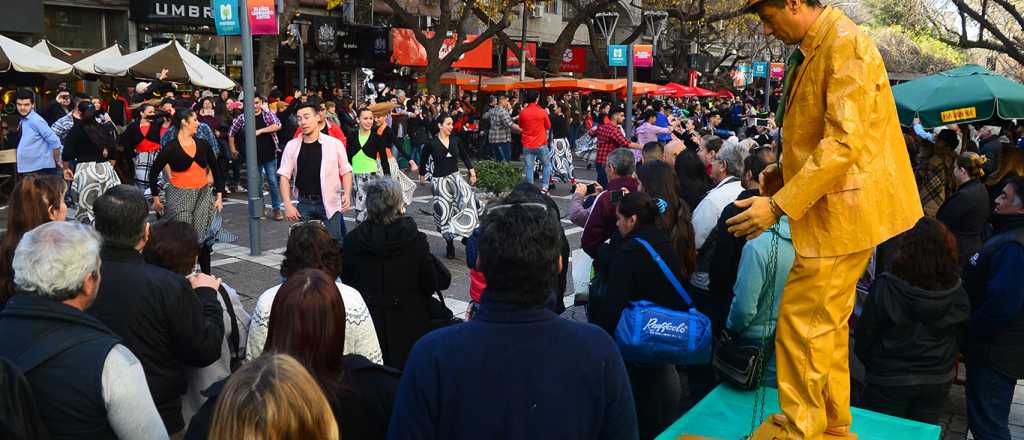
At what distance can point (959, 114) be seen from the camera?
29.2 ft

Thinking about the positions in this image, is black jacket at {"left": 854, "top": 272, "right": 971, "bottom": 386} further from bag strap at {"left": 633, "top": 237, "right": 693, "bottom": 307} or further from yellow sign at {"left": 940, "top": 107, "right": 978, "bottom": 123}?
yellow sign at {"left": 940, "top": 107, "right": 978, "bottom": 123}

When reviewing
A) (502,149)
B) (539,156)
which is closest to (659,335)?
(539,156)

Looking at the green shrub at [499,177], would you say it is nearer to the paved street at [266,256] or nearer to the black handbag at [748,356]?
the paved street at [266,256]

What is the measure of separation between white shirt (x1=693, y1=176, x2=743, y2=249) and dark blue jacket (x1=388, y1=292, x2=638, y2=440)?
3676 mm

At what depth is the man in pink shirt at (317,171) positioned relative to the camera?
8703 mm

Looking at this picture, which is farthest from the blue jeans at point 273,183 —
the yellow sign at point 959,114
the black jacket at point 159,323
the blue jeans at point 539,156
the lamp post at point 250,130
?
the black jacket at point 159,323

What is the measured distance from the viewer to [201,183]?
8852mm

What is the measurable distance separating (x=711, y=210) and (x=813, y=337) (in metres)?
2.74

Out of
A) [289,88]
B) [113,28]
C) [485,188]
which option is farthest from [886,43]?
[485,188]

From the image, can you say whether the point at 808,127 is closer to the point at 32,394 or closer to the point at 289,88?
the point at 32,394

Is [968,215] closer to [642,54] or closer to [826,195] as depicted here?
[826,195]

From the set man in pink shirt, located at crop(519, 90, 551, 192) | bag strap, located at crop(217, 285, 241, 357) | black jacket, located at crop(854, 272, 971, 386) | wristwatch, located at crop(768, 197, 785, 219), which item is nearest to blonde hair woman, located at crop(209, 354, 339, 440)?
wristwatch, located at crop(768, 197, 785, 219)

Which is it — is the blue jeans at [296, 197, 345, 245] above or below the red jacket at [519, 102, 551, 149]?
below

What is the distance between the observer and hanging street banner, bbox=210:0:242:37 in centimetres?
1026
